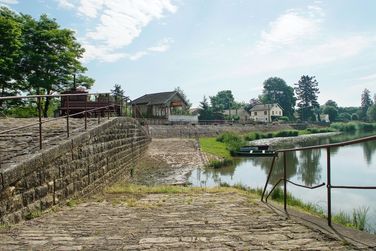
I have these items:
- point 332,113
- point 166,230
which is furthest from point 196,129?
point 332,113

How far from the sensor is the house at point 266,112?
294 ft

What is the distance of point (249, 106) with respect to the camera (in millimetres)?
105438

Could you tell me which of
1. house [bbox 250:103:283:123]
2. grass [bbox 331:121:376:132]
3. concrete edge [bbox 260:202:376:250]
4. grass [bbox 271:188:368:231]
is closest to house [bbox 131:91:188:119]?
grass [bbox 331:121:376:132]

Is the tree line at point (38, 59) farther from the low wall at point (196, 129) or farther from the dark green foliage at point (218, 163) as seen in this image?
the dark green foliage at point (218, 163)

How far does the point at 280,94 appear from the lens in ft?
333

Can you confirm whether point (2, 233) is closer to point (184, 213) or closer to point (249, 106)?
point (184, 213)

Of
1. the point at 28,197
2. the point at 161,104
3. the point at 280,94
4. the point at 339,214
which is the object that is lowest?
the point at 339,214

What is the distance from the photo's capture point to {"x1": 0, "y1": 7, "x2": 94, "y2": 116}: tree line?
23.6 metres

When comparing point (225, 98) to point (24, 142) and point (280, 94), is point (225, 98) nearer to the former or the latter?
point (280, 94)

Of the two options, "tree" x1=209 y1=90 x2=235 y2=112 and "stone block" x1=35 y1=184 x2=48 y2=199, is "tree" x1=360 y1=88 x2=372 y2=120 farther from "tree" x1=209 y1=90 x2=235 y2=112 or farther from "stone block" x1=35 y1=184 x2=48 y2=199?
"stone block" x1=35 y1=184 x2=48 y2=199

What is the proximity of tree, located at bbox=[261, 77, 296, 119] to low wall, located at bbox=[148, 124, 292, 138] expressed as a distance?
4009cm

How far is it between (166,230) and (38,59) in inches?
954

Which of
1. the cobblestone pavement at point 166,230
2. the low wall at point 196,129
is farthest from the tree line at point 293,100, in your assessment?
the cobblestone pavement at point 166,230

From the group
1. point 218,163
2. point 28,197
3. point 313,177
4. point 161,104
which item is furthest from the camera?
point 161,104
